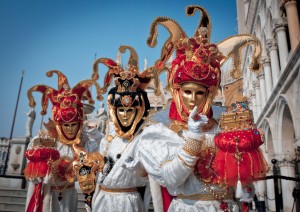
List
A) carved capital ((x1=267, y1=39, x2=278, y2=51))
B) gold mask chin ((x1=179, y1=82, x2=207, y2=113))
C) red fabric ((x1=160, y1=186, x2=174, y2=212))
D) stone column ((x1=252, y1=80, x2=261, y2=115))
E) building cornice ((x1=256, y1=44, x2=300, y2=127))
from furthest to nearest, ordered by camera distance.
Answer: stone column ((x1=252, y1=80, x2=261, y2=115)) → carved capital ((x1=267, y1=39, x2=278, y2=51)) → building cornice ((x1=256, y1=44, x2=300, y2=127)) → red fabric ((x1=160, y1=186, x2=174, y2=212)) → gold mask chin ((x1=179, y1=82, x2=207, y2=113))

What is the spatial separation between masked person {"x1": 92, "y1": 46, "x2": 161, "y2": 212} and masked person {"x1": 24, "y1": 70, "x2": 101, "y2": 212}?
1.01 metres

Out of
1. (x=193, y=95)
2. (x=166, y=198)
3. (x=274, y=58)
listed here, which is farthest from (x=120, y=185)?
(x=274, y=58)

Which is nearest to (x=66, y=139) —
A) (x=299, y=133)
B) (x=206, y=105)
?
(x=206, y=105)

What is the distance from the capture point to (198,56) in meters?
2.24

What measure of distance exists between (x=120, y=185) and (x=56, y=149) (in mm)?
1971

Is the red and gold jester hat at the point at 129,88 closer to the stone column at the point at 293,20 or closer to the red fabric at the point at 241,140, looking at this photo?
the red fabric at the point at 241,140

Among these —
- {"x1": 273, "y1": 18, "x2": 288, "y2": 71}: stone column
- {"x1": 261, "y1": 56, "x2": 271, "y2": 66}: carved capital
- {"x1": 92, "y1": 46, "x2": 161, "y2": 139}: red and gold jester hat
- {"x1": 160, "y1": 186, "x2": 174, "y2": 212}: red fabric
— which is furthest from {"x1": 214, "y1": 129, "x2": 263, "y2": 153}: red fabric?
{"x1": 261, "y1": 56, "x2": 271, "y2": 66}: carved capital

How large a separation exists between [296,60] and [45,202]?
8.06 metres

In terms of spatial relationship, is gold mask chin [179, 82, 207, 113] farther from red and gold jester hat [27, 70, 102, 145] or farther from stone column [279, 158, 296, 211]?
stone column [279, 158, 296, 211]

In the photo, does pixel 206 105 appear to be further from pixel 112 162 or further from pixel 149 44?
pixel 112 162

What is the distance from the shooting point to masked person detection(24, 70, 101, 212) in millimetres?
3996

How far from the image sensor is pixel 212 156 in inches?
77.6

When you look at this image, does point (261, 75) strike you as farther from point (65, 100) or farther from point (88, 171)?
point (88, 171)

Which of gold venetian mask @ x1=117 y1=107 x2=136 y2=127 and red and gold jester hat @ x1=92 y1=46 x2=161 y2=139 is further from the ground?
red and gold jester hat @ x1=92 y1=46 x2=161 y2=139
